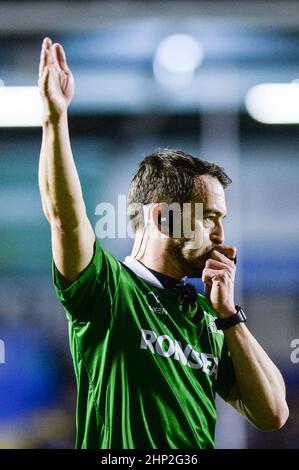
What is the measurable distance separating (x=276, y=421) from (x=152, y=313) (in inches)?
20.2

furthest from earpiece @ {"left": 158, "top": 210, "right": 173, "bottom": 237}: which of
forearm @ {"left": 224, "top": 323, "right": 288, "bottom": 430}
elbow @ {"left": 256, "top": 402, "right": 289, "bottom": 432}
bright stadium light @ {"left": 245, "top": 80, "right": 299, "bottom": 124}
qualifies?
elbow @ {"left": 256, "top": 402, "right": 289, "bottom": 432}

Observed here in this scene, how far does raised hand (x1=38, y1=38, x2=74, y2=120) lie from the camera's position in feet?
4.55

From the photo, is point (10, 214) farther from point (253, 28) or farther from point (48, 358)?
point (253, 28)

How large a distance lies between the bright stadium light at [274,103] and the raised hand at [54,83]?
0.65m

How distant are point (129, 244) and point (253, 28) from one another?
803 millimetres

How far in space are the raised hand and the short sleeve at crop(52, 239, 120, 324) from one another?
344mm

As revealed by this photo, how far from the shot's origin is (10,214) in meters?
1.80

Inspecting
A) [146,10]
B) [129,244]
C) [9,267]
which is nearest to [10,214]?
[9,267]

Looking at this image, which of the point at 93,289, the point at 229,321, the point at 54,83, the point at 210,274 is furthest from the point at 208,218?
the point at 54,83

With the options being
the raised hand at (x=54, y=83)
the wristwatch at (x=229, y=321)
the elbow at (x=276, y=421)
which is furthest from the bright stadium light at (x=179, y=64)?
the elbow at (x=276, y=421)

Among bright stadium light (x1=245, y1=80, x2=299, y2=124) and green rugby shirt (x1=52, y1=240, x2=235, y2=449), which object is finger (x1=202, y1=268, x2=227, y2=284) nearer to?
green rugby shirt (x1=52, y1=240, x2=235, y2=449)

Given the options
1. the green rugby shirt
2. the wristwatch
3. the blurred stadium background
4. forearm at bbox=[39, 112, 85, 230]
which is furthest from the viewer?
the blurred stadium background

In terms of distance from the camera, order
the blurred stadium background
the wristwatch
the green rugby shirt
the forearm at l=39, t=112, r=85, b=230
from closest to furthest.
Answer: the forearm at l=39, t=112, r=85, b=230 < the green rugby shirt < the wristwatch < the blurred stadium background

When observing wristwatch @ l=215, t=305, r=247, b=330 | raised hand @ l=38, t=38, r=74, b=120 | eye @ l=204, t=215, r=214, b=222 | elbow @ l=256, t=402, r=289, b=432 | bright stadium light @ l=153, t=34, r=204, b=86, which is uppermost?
bright stadium light @ l=153, t=34, r=204, b=86
